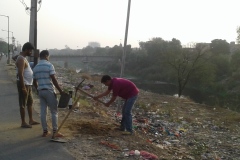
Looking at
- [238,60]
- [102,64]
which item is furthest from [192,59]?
[102,64]

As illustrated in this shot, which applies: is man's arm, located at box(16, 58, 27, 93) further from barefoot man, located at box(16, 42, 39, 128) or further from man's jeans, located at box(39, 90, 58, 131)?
man's jeans, located at box(39, 90, 58, 131)

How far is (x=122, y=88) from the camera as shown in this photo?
22.6 feet

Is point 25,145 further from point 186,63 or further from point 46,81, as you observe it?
point 186,63

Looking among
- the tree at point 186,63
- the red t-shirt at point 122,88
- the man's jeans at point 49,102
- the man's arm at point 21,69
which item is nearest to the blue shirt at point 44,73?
the man's jeans at point 49,102

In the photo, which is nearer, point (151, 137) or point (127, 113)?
point (127, 113)

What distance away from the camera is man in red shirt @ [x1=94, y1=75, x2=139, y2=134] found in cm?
669

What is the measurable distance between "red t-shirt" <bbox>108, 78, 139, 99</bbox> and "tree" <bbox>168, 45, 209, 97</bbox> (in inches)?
1092

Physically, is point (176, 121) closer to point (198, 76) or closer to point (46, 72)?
point (46, 72)

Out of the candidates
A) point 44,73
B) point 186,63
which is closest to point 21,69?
point 44,73

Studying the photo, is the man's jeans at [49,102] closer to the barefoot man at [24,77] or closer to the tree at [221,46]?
the barefoot man at [24,77]

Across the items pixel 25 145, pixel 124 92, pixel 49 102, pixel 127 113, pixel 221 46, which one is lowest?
pixel 25 145

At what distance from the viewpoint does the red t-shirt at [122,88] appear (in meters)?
6.71

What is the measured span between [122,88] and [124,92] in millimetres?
122

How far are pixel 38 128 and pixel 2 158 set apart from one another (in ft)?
6.13
